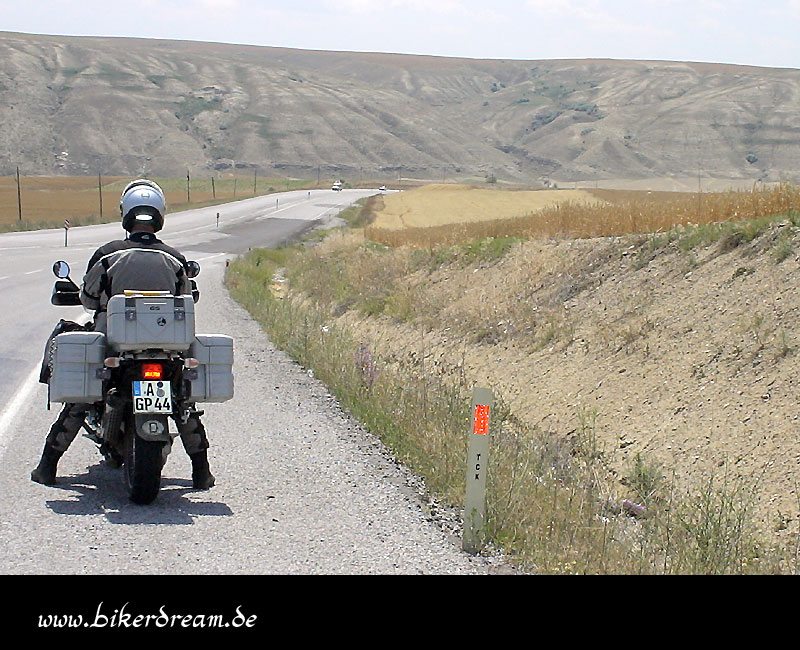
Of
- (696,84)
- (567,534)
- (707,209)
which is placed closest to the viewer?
(567,534)

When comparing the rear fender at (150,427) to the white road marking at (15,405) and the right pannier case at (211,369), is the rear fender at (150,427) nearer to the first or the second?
the right pannier case at (211,369)

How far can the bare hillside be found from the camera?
455 ft

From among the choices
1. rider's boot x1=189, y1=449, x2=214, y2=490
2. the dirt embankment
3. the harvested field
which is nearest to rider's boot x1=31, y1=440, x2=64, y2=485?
rider's boot x1=189, y1=449, x2=214, y2=490

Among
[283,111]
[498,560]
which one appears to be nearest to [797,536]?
[498,560]

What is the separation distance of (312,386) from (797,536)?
527cm

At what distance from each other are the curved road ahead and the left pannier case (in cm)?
73

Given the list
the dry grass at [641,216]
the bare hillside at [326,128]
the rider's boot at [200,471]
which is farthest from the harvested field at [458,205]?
the bare hillside at [326,128]

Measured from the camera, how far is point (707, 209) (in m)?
19.6

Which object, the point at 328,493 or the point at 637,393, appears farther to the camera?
the point at 637,393

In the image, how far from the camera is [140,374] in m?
6.73

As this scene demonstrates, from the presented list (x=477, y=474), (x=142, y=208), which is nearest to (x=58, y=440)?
(x=142, y=208)

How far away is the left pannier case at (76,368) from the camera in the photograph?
6758 millimetres
